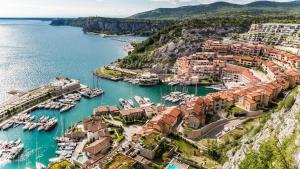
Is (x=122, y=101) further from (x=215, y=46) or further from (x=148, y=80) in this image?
(x=215, y=46)

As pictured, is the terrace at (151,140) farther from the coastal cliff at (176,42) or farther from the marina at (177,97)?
the coastal cliff at (176,42)

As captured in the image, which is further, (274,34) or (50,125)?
(274,34)

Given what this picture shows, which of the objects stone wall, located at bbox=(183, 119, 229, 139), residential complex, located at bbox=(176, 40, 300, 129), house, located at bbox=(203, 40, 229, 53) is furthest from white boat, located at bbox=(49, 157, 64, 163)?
house, located at bbox=(203, 40, 229, 53)

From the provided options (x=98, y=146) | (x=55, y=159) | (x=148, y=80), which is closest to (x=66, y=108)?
(x=55, y=159)

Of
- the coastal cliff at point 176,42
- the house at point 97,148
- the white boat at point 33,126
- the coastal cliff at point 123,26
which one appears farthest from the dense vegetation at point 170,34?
the coastal cliff at point 123,26

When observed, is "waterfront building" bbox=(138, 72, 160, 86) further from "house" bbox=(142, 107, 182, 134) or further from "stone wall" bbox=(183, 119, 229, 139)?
"stone wall" bbox=(183, 119, 229, 139)

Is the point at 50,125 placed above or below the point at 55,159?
above

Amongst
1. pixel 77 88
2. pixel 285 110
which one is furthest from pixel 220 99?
pixel 77 88

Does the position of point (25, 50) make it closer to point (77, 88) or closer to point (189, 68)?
point (77, 88)
